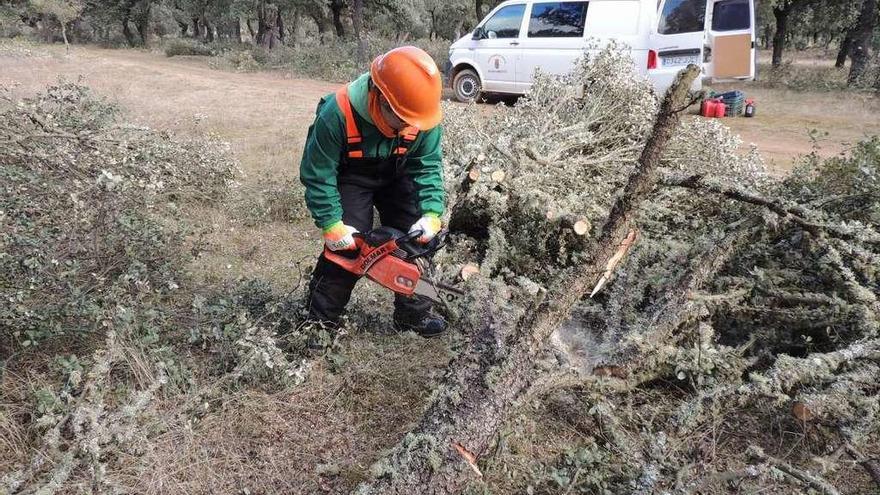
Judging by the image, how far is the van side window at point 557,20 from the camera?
931 cm

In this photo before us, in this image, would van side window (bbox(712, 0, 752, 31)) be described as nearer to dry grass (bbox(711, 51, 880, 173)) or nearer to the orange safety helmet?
dry grass (bbox(711, 51, 880, 173))

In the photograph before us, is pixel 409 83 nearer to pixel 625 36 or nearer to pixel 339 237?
pixel 339 237

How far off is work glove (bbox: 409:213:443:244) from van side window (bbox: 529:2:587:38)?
768cm

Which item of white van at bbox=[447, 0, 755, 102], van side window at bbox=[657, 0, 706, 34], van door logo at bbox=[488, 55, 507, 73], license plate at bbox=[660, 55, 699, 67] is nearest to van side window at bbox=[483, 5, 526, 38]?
white van at bbox=[447, 0, 755, 102]

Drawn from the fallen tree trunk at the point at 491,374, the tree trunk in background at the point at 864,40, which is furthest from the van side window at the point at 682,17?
the fallen tree trunk at the point at 491,374

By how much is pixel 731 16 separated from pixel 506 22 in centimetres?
372

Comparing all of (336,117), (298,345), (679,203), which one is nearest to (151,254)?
(298,345)

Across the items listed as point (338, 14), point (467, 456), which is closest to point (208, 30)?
point (338, 14)

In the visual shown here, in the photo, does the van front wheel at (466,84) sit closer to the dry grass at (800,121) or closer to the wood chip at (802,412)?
the dry grass at (800,121)

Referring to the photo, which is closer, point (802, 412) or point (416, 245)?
point (802, 412)

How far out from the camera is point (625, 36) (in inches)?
350

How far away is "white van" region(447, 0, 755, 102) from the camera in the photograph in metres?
8.52

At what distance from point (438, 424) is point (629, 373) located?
998mm

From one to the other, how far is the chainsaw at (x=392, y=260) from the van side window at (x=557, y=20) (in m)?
7.93
